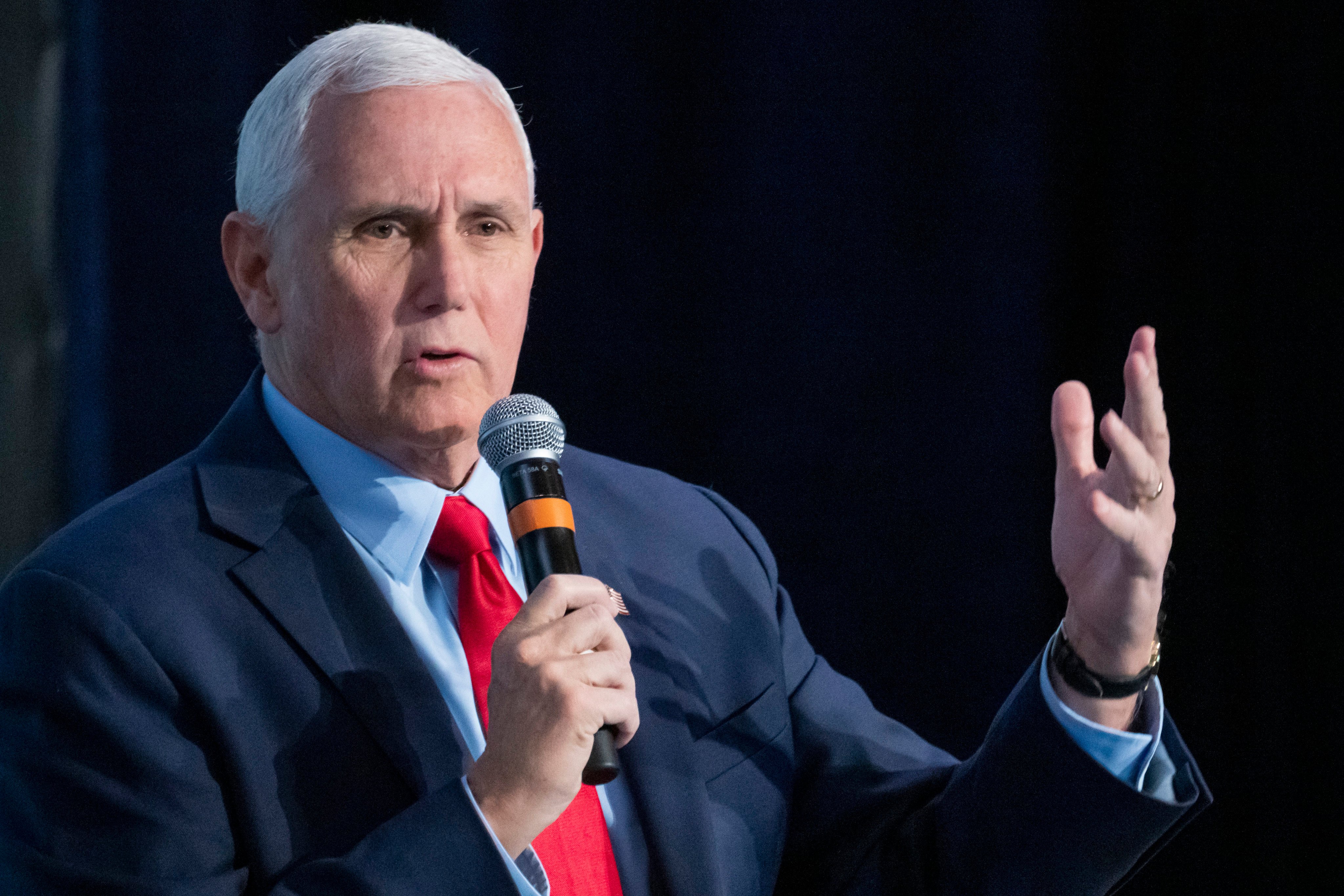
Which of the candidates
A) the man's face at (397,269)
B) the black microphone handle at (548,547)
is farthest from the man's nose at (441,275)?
the black microphone handle at (548,547)

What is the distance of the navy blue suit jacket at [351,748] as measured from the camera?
4.26 feet

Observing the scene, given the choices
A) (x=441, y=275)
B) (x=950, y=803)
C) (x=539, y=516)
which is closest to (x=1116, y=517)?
(x=950, y=803)

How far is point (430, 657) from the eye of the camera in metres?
1.51

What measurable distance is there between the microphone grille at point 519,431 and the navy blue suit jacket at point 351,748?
0.75 feet

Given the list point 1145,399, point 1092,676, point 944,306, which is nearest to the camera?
point 1145,399

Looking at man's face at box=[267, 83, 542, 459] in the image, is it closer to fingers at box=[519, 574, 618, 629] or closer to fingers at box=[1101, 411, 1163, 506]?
fingers at box=[519, 574, 618, 629]

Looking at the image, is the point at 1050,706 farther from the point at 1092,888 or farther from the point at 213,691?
the point at 213,691

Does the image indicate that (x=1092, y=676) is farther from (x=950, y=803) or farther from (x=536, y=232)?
(x=536, y=232)

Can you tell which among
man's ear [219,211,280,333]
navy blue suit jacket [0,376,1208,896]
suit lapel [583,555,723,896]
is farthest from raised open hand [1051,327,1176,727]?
man's ear [219,211,280,333]

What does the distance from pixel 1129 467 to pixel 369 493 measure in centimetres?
88

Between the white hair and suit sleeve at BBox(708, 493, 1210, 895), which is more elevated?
the white hair

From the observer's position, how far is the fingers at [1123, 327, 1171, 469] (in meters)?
1.34

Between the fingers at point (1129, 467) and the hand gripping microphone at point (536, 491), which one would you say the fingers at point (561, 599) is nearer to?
the hand gripping microphone at point (536, 491)

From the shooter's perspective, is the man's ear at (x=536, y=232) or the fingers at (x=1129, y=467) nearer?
the fingers at (x=1129, y=467)
